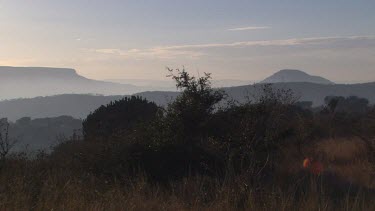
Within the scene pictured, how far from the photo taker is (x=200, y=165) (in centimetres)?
1172

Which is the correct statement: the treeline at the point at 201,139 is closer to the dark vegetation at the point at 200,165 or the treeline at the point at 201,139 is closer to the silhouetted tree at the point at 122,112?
the dark vegetation at the point at 200,165

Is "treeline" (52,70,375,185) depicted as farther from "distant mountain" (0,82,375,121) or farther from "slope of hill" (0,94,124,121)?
"slope of hill" (0,94,124,121)

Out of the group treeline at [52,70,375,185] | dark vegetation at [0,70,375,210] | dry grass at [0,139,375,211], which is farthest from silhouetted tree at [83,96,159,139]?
dry grass at [0,139,375,211]

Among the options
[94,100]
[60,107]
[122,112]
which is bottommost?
[60,107]

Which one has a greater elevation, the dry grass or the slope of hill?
the dry grass

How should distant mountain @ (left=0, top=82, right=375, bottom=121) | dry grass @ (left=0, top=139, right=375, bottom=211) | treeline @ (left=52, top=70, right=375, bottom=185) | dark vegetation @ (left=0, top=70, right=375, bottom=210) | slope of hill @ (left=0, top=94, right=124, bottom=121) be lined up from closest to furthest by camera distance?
dry grass @ (left=0, top=139, right=375, bottom=211)
dark vegetation @ (left=0, top=70, right=375, bottom=210)
treeline @ (left=52, top=70, right=375, bottom=185)
distant mountain @ (left=0, top=82, right=375, bottom=121)
slope of hill @ (left=0, top=94, right=124, bottom=121)

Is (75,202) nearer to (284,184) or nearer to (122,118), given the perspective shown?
(284,184)

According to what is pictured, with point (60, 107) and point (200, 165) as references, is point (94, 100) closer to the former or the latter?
point (60, 107)

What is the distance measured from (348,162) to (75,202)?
37.5 ft

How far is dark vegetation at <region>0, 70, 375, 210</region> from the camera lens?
5.80 metres

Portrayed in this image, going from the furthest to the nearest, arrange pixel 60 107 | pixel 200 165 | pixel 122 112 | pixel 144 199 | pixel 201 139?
pixel 60 107 < pixel 122 112 < pixel 201 139 < pixel 200 165 < pixel 144 199

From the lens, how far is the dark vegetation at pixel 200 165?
5801mm

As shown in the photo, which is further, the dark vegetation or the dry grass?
the dark vegetation

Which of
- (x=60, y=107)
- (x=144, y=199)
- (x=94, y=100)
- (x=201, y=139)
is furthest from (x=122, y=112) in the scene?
(x=60, y=107)
